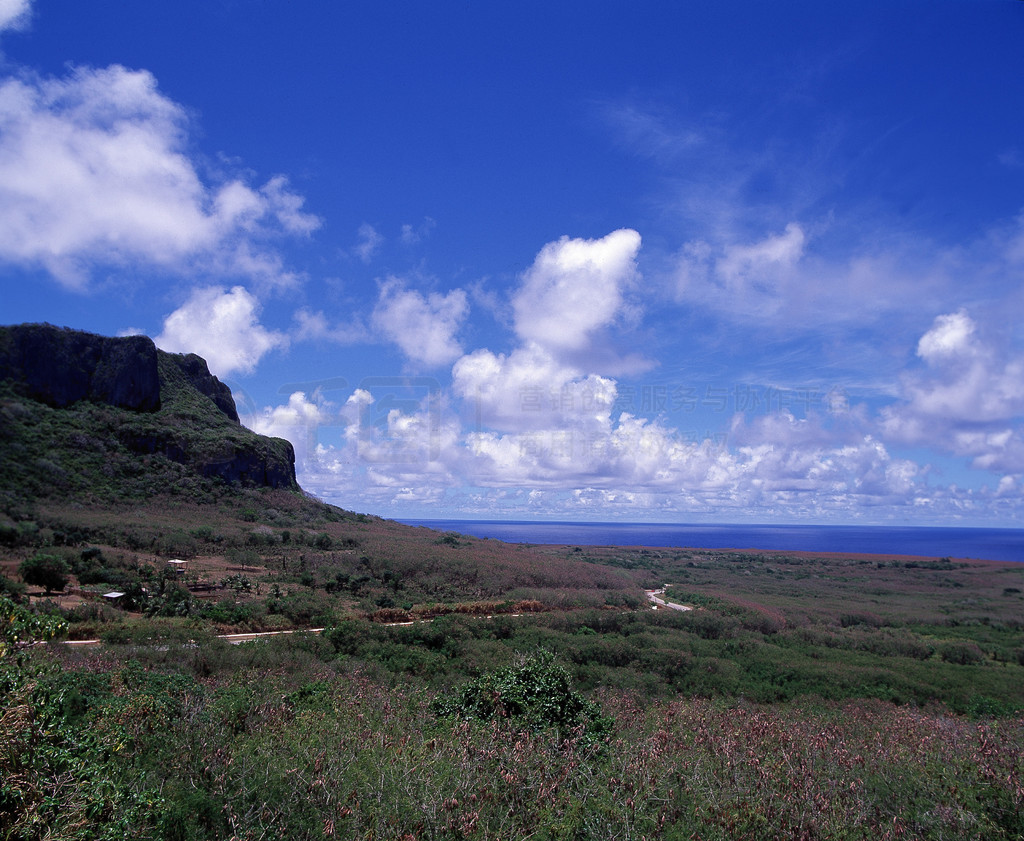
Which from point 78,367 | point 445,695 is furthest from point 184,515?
point 445,695

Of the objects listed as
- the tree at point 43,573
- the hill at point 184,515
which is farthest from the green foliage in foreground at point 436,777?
the tree at point 43,573

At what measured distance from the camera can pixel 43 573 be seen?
742 inches

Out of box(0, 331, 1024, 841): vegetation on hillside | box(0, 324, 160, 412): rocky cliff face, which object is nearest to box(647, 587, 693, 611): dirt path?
box(0, 331, 1024, 841): vegetation on hillside

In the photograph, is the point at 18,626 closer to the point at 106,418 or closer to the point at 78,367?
the point at 106,418

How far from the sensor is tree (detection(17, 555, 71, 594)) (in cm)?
1873

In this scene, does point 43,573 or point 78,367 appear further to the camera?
point 78,367

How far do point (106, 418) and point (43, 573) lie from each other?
1417 inches

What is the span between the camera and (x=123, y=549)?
27.5 metres

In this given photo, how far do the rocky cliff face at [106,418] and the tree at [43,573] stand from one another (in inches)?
937

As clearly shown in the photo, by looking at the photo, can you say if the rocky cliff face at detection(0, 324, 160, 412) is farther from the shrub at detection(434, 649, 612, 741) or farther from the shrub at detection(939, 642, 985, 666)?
the shrub at detection(939, 642, 985, 666)

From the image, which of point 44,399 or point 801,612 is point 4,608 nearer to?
point 801,612

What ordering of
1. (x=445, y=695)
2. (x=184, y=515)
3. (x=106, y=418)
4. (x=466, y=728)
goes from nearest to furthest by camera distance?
(x=466, y=728) → (x=445, y=695) → (x=184, y=515) → (x=106, y=418)

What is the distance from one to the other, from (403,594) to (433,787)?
24311mm

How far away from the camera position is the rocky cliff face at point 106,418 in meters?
42.4
